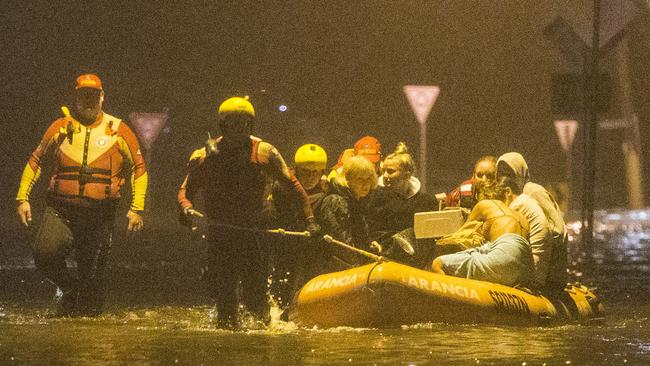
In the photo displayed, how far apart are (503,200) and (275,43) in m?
42.7

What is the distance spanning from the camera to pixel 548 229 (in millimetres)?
14945

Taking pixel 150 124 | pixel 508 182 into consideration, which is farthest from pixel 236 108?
pixel 150 124

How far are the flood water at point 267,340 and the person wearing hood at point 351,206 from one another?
2.93 feet

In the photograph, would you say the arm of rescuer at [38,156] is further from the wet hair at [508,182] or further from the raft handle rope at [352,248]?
the wet hair at [508,182]

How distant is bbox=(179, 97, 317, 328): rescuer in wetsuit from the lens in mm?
13352

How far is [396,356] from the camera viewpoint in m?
11.7

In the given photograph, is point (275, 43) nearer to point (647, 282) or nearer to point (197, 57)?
point (197, 57)

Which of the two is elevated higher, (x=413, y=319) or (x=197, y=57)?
(x=197, y=57)

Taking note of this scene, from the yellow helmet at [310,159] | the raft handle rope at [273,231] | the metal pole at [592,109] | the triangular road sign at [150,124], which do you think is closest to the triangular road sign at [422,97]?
the metal pole at [592,109]

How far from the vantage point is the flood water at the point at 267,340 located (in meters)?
11.6

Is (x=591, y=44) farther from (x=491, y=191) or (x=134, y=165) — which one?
(x=134, y=165)

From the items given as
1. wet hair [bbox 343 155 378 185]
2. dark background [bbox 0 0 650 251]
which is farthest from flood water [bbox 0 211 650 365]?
dark background [bbox 0 0 650 251]

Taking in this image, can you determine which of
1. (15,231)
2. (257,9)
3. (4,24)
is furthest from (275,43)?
(15,231)

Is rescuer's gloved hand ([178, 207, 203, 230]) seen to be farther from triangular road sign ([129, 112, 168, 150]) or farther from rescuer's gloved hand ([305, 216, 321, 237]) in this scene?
triangular road sign ([129, 112, 168, 150])
